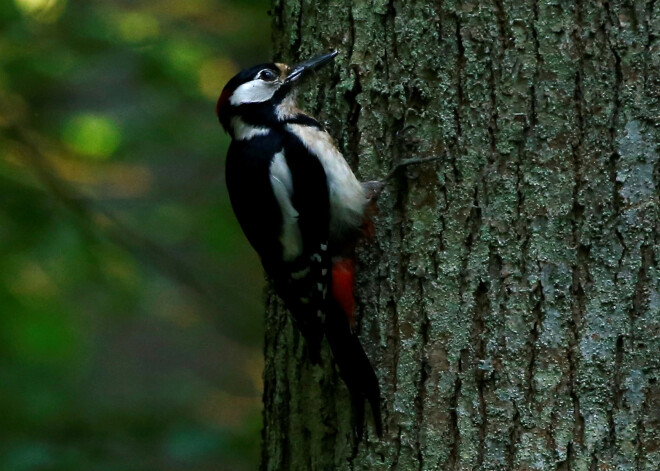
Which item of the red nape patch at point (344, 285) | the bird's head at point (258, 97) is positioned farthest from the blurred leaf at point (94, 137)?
the red nape patch at point (344, 285)

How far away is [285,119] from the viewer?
3.20 metres

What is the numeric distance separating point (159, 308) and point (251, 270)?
126 centimetres

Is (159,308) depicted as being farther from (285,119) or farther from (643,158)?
(643,158)

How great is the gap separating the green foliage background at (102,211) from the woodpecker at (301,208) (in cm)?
106

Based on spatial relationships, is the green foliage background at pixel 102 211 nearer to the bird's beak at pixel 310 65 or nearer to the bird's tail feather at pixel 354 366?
the bird's beak at pixel 310 65

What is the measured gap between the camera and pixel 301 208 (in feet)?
10.0

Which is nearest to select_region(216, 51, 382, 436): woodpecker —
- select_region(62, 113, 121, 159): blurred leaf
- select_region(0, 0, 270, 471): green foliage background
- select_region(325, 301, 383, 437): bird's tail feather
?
select_region(325, 301, 383, 437): bird's tail feather

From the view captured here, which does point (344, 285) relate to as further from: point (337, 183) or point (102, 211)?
point (102, 211)

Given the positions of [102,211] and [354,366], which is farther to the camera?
[102,211]

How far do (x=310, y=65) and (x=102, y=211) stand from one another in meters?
2.35

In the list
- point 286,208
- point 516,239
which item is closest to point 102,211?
point 286,208

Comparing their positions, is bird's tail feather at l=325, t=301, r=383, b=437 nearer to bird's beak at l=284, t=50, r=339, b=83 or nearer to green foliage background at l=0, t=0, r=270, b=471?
bird's beak at l=284, t=50, r=339, b=83

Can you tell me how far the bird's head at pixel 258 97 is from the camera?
123 inches

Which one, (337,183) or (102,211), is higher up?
(102,211)
